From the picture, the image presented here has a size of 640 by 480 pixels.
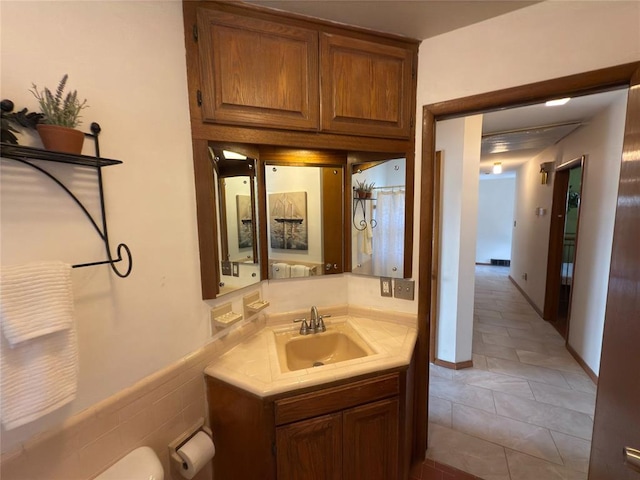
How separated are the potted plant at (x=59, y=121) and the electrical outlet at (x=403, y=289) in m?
1.47

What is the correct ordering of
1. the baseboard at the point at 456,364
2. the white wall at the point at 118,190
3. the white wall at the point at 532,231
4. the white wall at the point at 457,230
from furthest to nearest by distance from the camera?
the white wall at the point at 532,231 < the baseboard at the point at 456,364 < the white wall at the point at 457,230 < the white wall at the point at 118,190

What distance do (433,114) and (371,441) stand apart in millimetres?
1598

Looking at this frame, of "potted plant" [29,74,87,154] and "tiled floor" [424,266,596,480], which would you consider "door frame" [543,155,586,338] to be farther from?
"potted plant" [29,74,87,154]

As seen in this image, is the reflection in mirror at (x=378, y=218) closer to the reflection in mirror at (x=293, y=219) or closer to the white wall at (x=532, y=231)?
the reflection in mirror at (x=293, y=219)

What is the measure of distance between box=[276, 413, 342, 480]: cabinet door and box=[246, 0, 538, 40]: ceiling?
172 centimetres

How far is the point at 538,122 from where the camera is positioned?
2697mm

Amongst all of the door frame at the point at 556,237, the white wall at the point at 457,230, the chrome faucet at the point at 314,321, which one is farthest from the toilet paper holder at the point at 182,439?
the door frame at the point at 556,237

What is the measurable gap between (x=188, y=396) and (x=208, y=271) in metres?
0.53

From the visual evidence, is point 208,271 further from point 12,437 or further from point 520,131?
point 520,131

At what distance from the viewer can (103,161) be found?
30.8 inches

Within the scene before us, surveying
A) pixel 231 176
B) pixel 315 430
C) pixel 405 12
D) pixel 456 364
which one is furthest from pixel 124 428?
pixel 456 364

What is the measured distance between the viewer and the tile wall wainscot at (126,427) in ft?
2.39

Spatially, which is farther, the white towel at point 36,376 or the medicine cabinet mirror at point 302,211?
the medicine cabinet mirror at point 302,211

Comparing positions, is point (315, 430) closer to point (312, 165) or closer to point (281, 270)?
point (281, 270)
